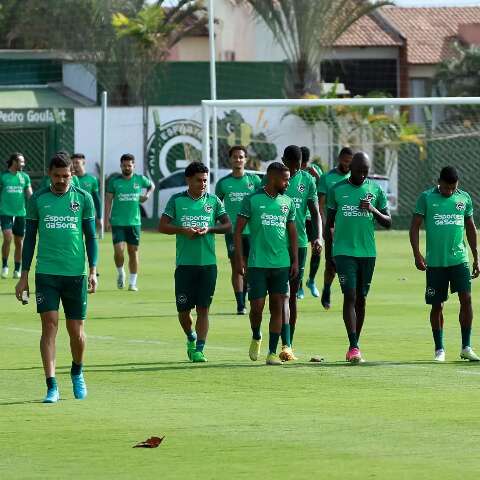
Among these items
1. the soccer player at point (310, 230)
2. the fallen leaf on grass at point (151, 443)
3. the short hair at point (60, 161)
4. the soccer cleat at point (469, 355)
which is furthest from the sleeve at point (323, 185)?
the fallen leaf on grass at point (151, 443)

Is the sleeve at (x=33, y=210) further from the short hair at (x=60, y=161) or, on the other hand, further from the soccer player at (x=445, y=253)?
the soccer player at (x=445, y=253)

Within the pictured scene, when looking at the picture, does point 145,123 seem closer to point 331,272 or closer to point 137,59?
point 137,59

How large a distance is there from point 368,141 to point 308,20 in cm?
595

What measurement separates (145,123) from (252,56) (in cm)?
1746

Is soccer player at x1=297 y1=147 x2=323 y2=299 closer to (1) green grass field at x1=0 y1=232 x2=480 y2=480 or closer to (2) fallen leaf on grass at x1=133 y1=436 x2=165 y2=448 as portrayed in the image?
(1) green grass field at x1=0 y1=232 x2=480 y2=480

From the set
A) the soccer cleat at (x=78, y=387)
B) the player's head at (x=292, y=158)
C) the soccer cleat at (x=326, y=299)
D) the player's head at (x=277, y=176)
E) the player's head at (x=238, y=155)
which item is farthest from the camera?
the soccer cleat at (x=326, y=299)

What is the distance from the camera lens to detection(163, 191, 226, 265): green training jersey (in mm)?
16250

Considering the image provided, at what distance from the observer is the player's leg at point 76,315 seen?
531 inches

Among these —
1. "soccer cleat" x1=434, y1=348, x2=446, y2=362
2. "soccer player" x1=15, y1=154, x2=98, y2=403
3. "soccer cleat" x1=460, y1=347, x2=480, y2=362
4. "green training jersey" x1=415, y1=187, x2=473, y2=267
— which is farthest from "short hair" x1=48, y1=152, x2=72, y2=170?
"soccer cleat" x1=460, y1=347, x2=480, y2=362

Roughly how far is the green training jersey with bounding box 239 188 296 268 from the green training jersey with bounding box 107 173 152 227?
11029 mm

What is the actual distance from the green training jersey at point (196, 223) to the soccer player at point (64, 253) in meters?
2.71

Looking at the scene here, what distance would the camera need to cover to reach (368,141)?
1807 inches

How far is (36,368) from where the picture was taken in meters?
15.9

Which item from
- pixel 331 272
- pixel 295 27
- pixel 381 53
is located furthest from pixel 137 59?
pixel 331 272
